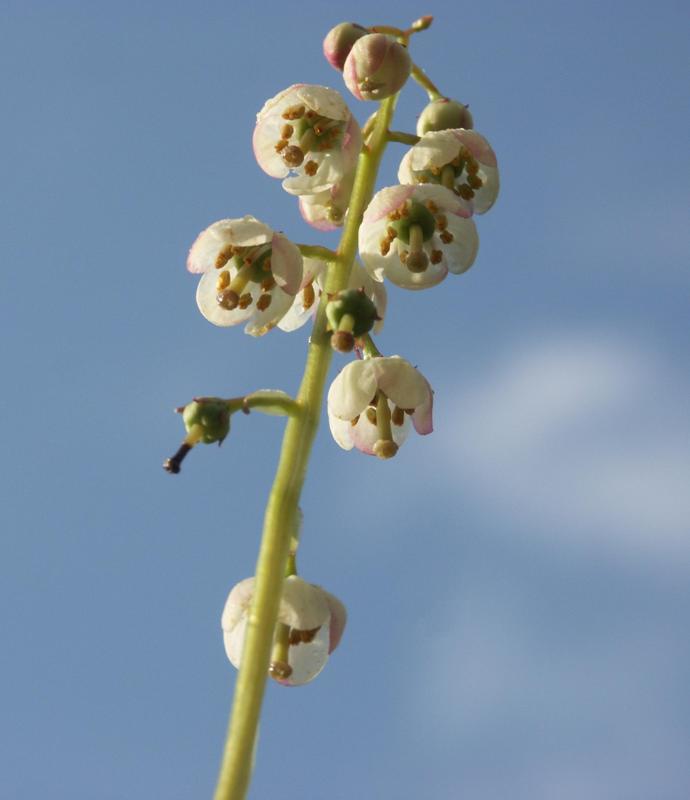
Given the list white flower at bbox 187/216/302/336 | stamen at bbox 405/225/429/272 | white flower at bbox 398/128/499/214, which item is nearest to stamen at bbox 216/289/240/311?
white flower at bbox 187/216/302/336

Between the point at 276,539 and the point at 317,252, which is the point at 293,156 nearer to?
the point at 317,252

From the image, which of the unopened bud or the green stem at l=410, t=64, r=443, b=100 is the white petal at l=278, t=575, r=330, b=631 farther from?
the green stem at l=410, t=64, r=443, b=100

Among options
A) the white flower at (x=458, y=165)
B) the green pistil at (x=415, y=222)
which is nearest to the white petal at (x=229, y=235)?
the green pistil at (x=415, y=222)

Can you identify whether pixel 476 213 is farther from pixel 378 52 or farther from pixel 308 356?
pixel 308 356

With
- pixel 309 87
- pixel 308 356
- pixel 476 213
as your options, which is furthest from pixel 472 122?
pixel 308 356

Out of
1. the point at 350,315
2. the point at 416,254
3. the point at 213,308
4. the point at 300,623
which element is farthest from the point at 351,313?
the point at 213,308
